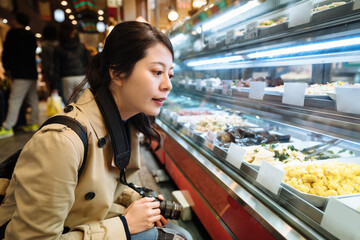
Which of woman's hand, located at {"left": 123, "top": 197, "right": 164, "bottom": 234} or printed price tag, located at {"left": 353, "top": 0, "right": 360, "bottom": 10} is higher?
printed price tag, located at {"left": 353, "top": 0, "right": 360, "bottom": 10}

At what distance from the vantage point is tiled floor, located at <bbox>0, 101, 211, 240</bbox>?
2.18 metres

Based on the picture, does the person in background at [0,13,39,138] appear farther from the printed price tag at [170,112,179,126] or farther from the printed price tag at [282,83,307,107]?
the printed price tag at [282,83,307,107]

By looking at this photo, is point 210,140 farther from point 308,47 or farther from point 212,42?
point 212,42

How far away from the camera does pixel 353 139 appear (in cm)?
127

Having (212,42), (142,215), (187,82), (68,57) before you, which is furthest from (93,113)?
(68,57)

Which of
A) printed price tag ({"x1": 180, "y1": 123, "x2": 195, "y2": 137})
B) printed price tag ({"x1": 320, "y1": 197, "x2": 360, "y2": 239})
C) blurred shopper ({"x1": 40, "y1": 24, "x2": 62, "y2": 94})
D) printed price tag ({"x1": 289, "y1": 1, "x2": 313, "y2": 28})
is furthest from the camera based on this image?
blurred shopper ({"x1": 40, "y1": 24, "x2": 62, "y2": 94})

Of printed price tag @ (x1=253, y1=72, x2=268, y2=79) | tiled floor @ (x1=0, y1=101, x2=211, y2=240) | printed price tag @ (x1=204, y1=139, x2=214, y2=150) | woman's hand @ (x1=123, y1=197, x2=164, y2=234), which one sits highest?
printed price tag @ (x1=253, y1=72, x2=268, y2=79)

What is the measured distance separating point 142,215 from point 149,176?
2.17m

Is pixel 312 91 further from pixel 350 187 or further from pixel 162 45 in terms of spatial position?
pixel 162 45

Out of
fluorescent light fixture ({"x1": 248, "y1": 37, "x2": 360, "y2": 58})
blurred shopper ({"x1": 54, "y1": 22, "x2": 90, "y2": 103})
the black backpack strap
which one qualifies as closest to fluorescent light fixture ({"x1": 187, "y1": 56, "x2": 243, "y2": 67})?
fluorescent light fixture ({"x1": 248, "y1": 37, "x2": 360, "y2": 58})

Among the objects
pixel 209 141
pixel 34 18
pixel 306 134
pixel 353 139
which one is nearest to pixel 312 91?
pixel 353 139

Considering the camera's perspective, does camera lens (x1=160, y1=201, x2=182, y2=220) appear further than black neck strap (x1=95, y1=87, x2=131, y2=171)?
Yes

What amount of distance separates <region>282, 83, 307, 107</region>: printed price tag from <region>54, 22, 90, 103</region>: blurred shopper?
4.46 m

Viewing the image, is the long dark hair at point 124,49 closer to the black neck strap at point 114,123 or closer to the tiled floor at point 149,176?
the black neck strap at point 114,123
